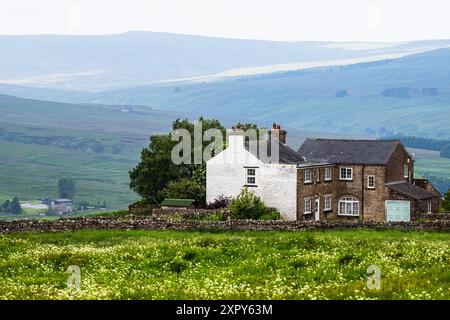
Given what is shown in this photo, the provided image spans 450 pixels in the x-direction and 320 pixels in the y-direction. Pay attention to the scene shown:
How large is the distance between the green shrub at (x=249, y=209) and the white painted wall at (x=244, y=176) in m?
3.32

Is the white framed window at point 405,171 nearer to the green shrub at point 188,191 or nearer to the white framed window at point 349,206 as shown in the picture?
the white framed window at point 349,206

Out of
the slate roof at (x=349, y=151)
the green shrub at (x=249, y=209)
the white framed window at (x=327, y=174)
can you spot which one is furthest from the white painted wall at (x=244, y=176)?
the slate roof at (x=349, y=151)

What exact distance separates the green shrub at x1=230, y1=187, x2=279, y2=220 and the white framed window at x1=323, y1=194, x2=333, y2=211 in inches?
319

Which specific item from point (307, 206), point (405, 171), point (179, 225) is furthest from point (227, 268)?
point (405, 171)

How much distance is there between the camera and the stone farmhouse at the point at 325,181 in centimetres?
8294

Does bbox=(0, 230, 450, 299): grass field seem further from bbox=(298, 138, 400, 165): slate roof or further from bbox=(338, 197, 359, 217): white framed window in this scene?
bbox=(298, 138, 400, 165): slate roof

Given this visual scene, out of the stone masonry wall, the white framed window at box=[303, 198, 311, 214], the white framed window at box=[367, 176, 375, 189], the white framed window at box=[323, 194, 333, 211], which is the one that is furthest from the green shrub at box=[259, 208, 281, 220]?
the stone masonry wall

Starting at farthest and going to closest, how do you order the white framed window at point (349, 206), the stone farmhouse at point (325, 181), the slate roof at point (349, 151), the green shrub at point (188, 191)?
the green shrub at point (188, 191)
the slate roof at point (349, 151)
the white framed window at point (349, 206)
the stone farmhouse at point (325, 181)

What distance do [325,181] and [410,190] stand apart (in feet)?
25.8

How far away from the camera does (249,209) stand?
255 feet

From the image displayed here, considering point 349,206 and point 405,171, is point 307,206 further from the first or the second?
point 405,171

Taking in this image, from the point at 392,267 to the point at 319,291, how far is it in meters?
8.22

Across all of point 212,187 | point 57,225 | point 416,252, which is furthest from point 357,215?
point 416,252
